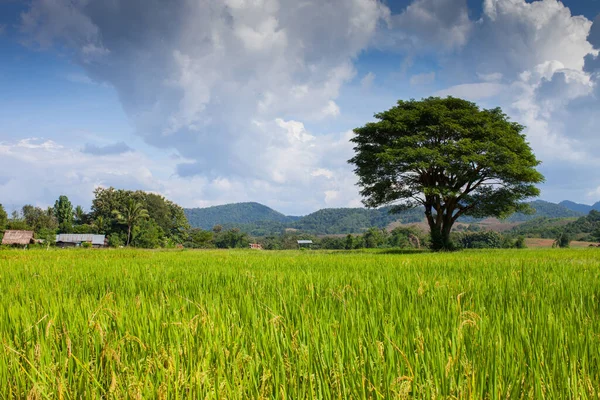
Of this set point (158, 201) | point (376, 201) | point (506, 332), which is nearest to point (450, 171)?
point (376, 201)

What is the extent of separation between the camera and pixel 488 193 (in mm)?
28609

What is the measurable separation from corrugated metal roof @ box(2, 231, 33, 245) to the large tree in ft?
190

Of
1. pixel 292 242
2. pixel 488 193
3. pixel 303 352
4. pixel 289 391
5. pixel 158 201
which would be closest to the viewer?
pixel 289 391

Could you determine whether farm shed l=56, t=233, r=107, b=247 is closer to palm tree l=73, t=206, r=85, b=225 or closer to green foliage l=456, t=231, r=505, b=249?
palm tree l=73, t=206, r=85, b=225

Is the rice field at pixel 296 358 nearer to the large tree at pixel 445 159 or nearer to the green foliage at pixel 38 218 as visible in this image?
the large tree at pixel 445 159

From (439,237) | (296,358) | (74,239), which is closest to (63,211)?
(74,239)

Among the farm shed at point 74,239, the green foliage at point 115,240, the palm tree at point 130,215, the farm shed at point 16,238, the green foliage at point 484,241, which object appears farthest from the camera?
the green foliage at point 484,241

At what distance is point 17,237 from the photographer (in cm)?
5931

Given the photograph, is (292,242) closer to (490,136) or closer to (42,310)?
(490,136)

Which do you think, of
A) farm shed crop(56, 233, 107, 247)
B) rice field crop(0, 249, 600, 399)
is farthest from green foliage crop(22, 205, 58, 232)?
rice field crop(0, 249, 600, 399)

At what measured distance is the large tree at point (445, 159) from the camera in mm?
25766

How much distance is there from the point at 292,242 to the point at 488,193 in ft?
349

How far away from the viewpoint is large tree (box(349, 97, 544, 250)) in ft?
84.5

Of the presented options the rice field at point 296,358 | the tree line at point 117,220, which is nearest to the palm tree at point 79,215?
the tree line at point 117,220
